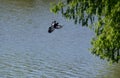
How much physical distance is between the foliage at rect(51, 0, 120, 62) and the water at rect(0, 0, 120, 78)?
257 inches

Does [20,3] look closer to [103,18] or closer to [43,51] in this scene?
[43,51]

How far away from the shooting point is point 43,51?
2525 cm

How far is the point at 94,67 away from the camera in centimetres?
2247

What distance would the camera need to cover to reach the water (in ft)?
70.5

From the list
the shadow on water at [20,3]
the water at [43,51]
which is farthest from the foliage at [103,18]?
the shadow on water at [20,3]

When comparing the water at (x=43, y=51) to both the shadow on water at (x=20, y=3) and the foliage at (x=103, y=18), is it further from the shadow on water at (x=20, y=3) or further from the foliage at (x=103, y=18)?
the foliage at (x=103, y=18)

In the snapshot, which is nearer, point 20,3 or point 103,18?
point 103,18

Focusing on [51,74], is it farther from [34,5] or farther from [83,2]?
[34,5]

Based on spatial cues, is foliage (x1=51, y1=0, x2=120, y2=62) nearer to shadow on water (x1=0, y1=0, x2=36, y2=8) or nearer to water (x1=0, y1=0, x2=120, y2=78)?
water (x1=0, y1=0, x2=120, y2=78)

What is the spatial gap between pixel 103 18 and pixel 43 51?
445 inches

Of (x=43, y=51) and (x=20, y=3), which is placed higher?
(x=20, y=3)

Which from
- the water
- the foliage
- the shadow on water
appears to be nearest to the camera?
the foliage

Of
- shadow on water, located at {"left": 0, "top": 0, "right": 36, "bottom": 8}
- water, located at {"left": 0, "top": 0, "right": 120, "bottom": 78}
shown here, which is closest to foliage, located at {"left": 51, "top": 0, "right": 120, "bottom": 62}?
water, located at {"left": 0, "top": 0, "right": 120, "bottom": 78}

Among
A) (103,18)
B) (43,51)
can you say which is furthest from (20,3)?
(103,18)
